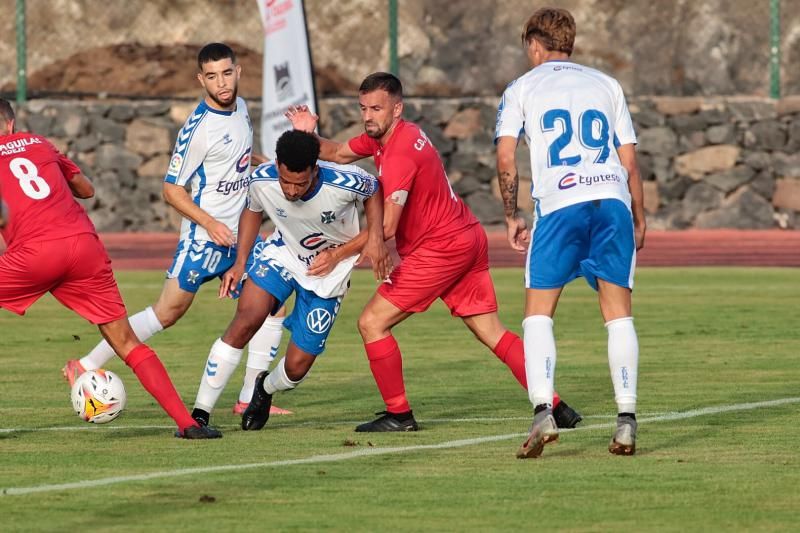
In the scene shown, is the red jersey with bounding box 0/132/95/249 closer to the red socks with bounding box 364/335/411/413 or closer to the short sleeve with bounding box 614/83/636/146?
the red socks with bounding box 364/335/411/413

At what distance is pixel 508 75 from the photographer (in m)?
28.2

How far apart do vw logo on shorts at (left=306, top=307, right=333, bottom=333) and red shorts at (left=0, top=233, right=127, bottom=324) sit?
101 centimetres

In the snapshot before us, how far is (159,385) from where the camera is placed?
8.67 m

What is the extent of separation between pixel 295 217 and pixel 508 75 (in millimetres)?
19340

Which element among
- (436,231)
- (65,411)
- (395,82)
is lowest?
(65,411)

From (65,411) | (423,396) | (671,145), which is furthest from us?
(671,145)

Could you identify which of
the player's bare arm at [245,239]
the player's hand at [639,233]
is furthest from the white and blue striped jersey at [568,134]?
the player's bare arm at [245,239]

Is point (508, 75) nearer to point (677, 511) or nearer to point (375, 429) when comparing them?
point (375, 429)

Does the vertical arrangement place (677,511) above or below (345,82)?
below

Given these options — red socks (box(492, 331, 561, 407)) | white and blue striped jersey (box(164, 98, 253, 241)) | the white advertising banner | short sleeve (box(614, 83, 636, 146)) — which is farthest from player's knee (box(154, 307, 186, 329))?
the white advertising banner

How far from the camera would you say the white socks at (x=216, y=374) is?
914cm

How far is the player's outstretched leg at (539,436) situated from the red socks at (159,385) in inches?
70.1

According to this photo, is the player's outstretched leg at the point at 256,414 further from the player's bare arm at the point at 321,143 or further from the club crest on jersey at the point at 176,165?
the club crest on jersey at the point at 176,165

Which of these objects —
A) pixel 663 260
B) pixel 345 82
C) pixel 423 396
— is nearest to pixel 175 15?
pixel 345 82
